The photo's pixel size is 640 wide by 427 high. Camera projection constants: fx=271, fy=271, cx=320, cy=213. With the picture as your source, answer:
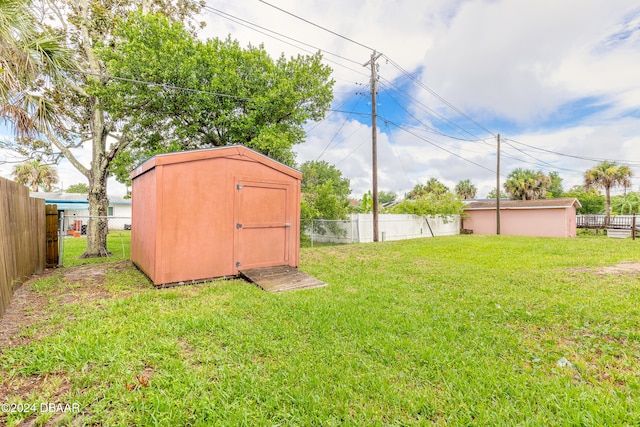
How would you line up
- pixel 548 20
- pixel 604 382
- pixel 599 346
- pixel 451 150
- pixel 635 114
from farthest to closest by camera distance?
pixel 451 150 < pixel 635 114 < pixel 548 20 < pixel 599 346 < pixel 604 382

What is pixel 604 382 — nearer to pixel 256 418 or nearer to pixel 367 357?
pixel 367 357

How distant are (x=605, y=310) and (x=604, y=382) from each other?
2.27 metres

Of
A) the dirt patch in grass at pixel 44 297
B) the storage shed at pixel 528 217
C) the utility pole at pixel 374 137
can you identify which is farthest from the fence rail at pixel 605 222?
the dirt patch in grass at pixel 44 297

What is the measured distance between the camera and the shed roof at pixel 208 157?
4.89 metres

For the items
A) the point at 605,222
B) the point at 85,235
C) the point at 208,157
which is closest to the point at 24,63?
the point at 208,157

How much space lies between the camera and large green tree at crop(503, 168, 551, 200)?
25.9 m

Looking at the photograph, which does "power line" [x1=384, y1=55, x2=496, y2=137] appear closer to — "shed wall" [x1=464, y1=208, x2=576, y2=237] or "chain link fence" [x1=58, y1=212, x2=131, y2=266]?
"shed wall" [x1=464, y1=208, x2=576, y2=237]

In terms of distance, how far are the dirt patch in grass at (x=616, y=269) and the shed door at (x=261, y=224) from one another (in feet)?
22.9

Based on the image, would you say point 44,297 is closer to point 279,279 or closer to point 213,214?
point 213,214

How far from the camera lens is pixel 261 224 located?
590 centimetres

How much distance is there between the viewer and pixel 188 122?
9.41 metres

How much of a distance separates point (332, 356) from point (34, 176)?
32.5 metres

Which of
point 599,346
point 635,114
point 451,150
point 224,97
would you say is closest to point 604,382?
point 599,346

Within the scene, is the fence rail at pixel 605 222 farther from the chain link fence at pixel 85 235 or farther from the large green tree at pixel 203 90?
the chain link fence at pixel 85 235
